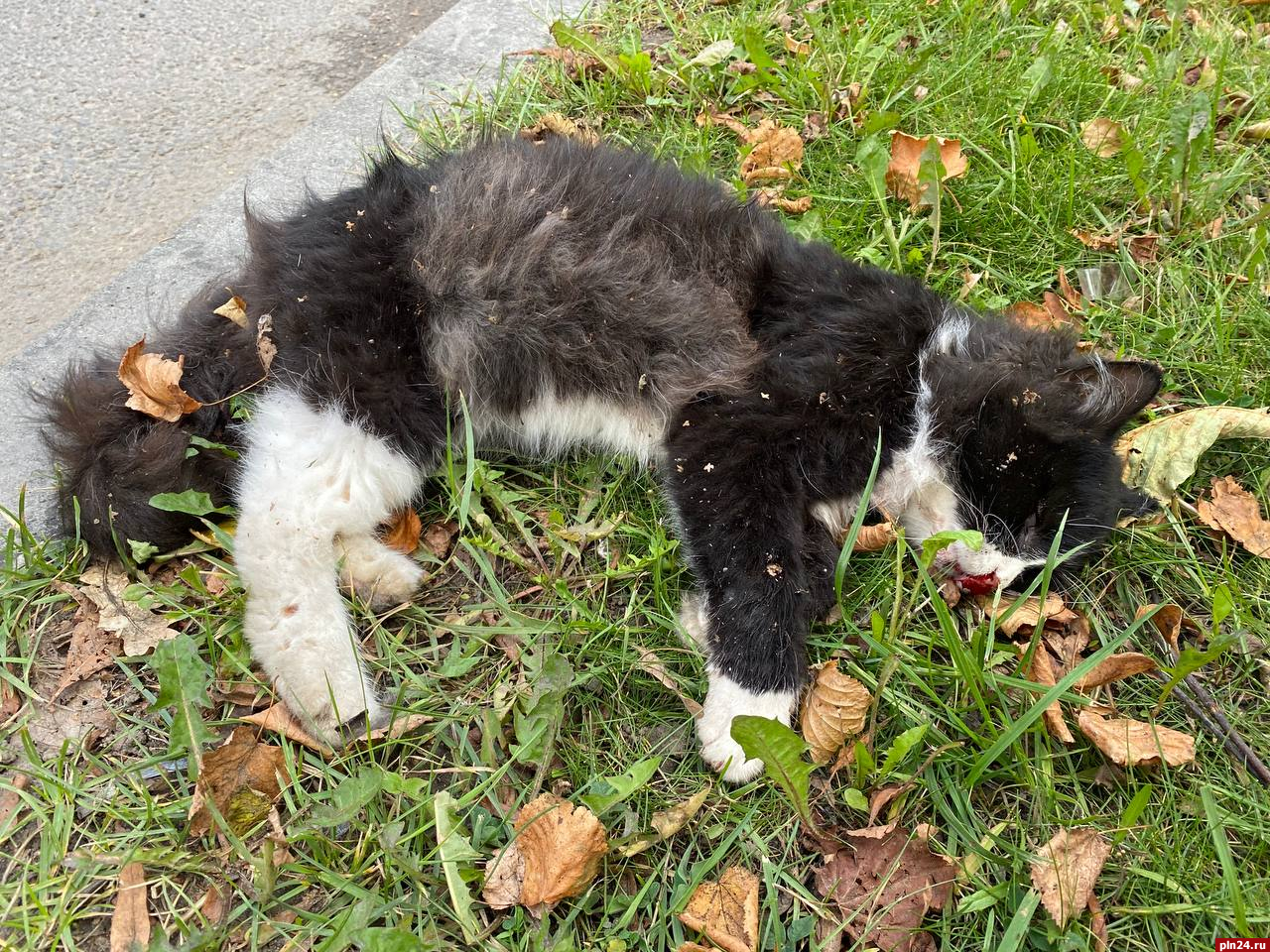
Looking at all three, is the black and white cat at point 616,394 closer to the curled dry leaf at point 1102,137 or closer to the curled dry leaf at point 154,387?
the curled dry leaf at point 154,387

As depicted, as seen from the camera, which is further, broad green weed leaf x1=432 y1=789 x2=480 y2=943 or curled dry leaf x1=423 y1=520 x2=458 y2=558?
curled dry leaf x1=423 y1=520 x2=458 y2=558

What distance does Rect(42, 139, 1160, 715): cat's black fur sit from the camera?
96.9 inches

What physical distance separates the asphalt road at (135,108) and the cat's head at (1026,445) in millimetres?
3115

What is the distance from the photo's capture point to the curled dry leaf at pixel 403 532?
101 inches

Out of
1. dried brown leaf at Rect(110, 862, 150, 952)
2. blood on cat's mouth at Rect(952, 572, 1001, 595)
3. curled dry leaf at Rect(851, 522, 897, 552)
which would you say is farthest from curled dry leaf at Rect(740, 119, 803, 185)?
dried brown leaf at Rect(110, 862, 150, 952)

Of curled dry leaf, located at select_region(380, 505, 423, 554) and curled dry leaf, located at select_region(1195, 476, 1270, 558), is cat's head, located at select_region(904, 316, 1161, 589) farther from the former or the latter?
curled dry leaf, located at select_region(380, 505, 423, 554)

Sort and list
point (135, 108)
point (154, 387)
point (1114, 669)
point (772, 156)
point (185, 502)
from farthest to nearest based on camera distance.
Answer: point (135, 108)
point (772, 156)
point (154, 387)
point (185, 502)
point (1114, 669)

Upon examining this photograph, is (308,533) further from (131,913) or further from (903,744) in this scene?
(903,744)

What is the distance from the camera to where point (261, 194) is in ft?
10.8

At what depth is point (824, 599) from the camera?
8.06ft

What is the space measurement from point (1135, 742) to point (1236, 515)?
3.21 ft

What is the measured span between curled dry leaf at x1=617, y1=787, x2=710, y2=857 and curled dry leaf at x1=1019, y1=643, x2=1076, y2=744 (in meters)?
0.84

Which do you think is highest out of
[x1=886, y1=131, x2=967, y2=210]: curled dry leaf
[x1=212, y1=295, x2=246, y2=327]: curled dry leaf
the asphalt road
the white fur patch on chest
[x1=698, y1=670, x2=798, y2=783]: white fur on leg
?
the asphalt road

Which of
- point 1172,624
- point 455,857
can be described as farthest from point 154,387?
point 1172,624
